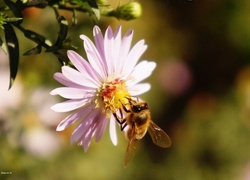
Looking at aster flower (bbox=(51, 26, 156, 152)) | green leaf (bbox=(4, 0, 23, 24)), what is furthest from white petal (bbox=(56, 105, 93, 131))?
green leaf (bbox=(4, 0, 23, 24))

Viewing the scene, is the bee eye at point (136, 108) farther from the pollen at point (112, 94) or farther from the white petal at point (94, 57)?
the white petal at point (94, 57)

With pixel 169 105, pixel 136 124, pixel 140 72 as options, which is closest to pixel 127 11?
pixel 140 72

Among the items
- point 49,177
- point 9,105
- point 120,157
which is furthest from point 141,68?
point 120,157

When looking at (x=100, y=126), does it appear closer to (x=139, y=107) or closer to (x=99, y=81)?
(x=99, y=81)

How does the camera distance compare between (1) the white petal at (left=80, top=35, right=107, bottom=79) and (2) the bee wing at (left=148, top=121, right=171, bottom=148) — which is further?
(2) the bee wing at (left=148, top=121, right=171, bottom=148)

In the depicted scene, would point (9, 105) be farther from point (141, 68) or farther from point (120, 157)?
point (120, 157)

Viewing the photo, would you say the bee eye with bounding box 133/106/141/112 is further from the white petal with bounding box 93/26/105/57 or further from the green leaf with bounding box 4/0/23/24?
the green leaf with bounding box 4/0/23/24

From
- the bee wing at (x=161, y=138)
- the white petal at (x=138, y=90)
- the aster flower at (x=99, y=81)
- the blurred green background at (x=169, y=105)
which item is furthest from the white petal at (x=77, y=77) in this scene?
the blurred green background at (x=169, y=105)

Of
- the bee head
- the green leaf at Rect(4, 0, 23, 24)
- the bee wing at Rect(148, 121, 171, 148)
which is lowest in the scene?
the bee wing at Rect(148, 121, 171, 148)
